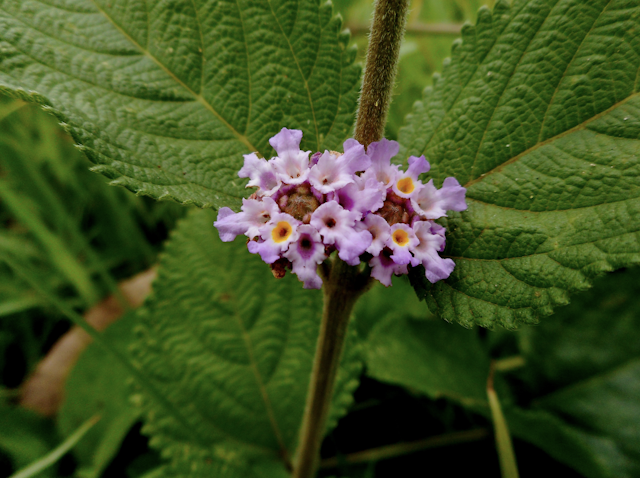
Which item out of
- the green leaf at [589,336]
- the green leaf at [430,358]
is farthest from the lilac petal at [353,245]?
the green leaf at [589,336]

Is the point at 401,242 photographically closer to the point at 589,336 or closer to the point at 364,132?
the point at 364,132

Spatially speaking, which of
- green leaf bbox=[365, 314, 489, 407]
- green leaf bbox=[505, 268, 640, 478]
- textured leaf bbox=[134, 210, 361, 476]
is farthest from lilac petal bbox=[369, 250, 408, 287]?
green leaf bbox=[505, 268, 640, 478]

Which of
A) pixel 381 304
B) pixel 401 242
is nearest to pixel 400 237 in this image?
pixel 401 242

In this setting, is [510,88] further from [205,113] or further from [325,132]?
[205,113]

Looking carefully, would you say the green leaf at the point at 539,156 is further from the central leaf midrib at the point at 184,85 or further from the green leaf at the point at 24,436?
the green leaf at the point at 24,436

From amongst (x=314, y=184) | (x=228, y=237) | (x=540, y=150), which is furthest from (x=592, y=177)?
(x=228, y=237)

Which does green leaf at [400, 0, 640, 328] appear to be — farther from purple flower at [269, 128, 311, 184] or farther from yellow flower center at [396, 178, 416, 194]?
purple flower at [269, 128, 311, 184]
